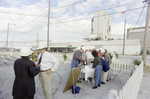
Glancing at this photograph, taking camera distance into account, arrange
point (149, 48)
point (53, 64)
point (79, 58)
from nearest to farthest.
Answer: point (53, 64), point (79, 58), point (149, 48)

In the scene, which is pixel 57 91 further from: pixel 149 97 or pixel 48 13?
pixel 48 13

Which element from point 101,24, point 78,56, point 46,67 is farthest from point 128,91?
point 101,24

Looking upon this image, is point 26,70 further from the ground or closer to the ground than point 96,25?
closer to the ground

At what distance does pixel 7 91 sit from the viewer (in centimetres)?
389

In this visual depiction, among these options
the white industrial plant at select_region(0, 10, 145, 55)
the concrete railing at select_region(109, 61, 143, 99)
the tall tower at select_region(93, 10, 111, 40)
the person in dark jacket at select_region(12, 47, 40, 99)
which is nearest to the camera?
the concrete railing at select_region(109, 61, 143, 99)

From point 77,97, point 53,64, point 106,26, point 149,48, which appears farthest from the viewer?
point 106,26

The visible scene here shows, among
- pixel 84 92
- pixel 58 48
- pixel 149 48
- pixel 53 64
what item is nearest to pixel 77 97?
pixel 84 92

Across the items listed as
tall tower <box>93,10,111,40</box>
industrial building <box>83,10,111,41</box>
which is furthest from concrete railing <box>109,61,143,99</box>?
tall tower <box>93,10,111,40</box>

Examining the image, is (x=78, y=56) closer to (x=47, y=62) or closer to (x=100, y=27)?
(x=47, y=62)

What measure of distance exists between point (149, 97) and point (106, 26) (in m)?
40.8

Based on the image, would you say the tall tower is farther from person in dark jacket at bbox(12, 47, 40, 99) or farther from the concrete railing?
person in dark jacket at bbox(12, 47, 40, 99)

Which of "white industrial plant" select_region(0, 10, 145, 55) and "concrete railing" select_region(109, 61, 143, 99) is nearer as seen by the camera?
"concrete railing" select_region(109, 61, 143, 99)

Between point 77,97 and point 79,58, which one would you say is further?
point 79,58

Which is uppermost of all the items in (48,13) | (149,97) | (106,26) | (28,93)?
(106,26)
